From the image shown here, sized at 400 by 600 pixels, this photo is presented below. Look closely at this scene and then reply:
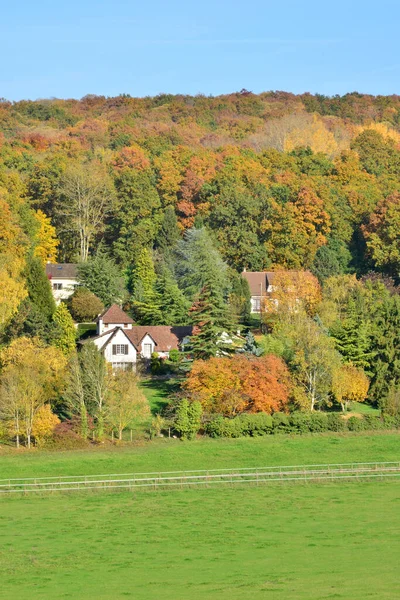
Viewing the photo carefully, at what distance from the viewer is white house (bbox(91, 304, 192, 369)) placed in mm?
71312

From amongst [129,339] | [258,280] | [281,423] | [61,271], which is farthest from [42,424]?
[258,280]

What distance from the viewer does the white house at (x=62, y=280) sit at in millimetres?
85125

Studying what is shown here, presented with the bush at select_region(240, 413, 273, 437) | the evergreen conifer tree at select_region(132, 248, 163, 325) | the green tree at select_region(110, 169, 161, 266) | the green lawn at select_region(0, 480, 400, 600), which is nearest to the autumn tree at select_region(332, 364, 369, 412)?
the bush at select_region(240, 413, 273, 437)

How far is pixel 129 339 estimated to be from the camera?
71438mm

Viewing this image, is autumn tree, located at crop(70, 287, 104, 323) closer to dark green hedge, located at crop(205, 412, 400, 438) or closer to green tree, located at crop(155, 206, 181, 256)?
green tree, located at crop(155, 206, 181, 256)

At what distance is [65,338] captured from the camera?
69500 millimetres

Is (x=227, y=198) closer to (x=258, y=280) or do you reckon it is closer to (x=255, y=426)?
(x=258, y=280)

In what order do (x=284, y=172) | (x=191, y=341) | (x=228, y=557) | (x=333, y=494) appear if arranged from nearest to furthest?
(x=228, y=557), (x=333, y=494), (x=191, y=341), (x=284, y=172)

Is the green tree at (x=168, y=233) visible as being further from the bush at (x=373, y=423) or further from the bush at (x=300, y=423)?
the bush at (x=373, y=423)

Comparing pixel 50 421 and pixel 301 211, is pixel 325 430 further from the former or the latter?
pixel 301 211

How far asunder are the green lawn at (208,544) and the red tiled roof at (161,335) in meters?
23.4

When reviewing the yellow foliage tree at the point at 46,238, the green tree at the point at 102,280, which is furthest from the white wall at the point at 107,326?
the yellow foliage tree at the point at 46,238

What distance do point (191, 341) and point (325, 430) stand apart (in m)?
10.4

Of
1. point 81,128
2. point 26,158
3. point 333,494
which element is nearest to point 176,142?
point 81,128
